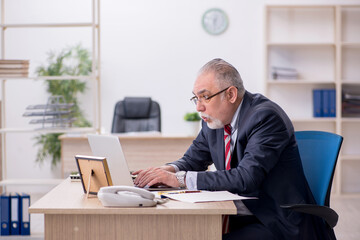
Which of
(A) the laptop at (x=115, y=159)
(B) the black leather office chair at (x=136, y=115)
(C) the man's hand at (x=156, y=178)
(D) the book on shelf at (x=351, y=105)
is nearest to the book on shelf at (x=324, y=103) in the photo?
(D) the book on shelf at (x=351, y=105)

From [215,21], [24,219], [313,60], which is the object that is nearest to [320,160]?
[24,219]

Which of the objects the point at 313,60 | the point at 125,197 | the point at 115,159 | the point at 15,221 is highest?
the point at 313,60

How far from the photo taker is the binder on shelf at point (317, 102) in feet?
20.0

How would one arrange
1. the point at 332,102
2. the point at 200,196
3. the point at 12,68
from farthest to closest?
the point at 332,102 → the point at 12,68 → the point at 200,196

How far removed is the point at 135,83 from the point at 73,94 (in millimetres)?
758

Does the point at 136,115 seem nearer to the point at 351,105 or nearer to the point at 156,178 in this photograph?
the point at 351,105

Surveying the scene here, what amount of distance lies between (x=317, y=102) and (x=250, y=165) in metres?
4.18

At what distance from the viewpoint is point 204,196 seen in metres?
2.06

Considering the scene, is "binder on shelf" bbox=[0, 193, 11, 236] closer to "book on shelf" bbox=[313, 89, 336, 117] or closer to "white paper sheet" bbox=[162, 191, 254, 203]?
"white paper sheet" bbox=[162, 191, 254, 203]

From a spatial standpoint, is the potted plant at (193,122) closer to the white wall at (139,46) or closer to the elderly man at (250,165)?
the white wall at (139,46)

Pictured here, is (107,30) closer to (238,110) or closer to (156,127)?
(156,127)

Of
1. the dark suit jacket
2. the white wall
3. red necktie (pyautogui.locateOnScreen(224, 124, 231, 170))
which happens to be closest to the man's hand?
the dark suit jacket

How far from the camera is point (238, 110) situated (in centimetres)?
242

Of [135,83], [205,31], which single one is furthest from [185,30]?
[135,83]
